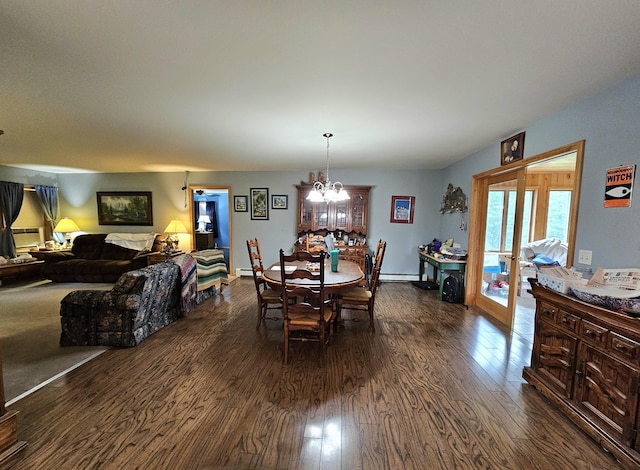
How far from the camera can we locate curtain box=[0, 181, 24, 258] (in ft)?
17.6

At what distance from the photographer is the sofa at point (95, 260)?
5.23 meters

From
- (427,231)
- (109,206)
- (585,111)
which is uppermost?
(585,111)

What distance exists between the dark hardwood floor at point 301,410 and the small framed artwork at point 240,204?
352cm

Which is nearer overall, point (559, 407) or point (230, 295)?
point (559, 407)

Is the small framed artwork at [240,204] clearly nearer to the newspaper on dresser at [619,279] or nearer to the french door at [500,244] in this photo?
the french door at [500,244]

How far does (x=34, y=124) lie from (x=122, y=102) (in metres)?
1.58

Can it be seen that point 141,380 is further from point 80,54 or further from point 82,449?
point 80,54

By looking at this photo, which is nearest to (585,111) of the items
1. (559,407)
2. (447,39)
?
(447,39)

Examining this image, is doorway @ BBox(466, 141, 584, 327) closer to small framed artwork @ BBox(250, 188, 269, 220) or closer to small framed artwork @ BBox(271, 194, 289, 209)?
small framed artwork @ BBox(271, 194, 289, 209)

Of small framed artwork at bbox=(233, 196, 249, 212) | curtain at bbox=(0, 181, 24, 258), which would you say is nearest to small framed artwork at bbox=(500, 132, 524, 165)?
small framed artwork at bbox=(233, 196, 249, 212)

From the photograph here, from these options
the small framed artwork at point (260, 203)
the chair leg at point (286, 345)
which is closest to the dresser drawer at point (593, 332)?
the chair leg at point (286, 345)

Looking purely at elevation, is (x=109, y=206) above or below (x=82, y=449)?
above

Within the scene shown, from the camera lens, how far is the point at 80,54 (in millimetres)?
1694

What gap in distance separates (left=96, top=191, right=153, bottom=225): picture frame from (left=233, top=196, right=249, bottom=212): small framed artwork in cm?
214
